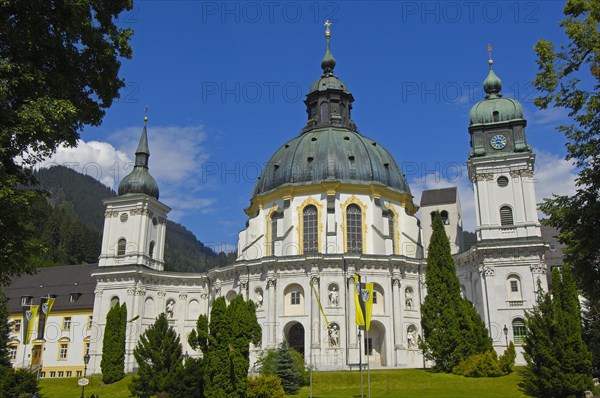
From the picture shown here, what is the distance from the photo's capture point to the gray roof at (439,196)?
6594cm

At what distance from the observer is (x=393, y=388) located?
123 feet

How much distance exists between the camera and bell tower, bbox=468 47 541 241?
49344mm

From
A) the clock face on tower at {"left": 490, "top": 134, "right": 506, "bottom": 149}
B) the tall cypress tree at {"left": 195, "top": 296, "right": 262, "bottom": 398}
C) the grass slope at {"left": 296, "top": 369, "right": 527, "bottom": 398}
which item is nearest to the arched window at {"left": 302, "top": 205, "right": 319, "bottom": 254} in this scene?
the grass slope at {"left": 296, "top": 369, "right": 527, "bottom": 398}

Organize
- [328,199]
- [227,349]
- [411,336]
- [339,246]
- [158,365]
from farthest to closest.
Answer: [328,199], [339,246], [411,336], [158,365], [227,349]

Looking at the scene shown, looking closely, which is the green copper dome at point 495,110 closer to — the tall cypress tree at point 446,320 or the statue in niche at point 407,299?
the tall cypress tree at point 446,320

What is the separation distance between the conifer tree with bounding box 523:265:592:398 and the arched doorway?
21.7 metres

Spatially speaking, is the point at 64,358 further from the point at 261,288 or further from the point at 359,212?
the point at 359,212

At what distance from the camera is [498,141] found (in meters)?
52.7

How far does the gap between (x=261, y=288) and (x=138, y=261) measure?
15352 millimetres

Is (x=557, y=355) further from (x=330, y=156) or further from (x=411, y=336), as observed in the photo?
(x=330, y=156)

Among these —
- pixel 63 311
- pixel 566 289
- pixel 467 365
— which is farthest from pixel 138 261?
pixel 566 289

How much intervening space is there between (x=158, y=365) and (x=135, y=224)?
2837cm

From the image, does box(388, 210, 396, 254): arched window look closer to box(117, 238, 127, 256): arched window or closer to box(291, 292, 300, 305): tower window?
box(291, 292, 300, 305): tower window

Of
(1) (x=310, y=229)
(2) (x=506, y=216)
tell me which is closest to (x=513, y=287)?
(2) (x=506, y=216)
